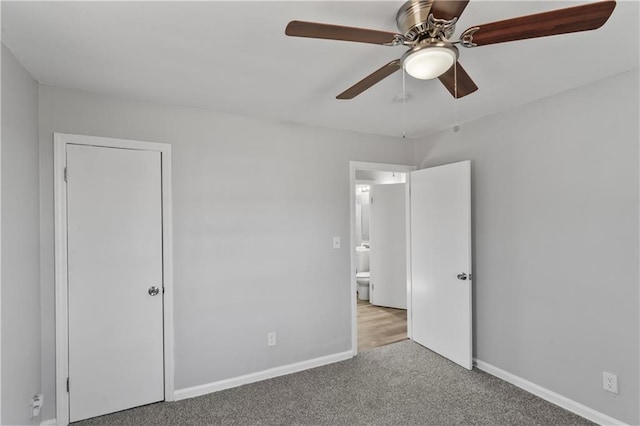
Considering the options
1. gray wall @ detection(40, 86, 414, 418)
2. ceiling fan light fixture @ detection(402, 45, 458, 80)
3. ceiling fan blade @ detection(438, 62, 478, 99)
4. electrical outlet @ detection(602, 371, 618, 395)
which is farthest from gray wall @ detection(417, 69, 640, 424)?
ceiling fan light fixture @ detection(402, 45, 458, 80)

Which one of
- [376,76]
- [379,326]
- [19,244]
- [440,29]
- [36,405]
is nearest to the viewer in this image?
[440,29]

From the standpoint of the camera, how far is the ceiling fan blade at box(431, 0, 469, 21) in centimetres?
113

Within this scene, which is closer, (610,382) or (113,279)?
(610,382)

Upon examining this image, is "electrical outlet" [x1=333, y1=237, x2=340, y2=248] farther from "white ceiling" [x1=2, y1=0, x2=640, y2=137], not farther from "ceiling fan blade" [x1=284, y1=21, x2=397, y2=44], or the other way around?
"ceiling fan blade" [x1=284, y1=21, x2=397, y2=44]

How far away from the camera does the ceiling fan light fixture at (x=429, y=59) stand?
1.31m

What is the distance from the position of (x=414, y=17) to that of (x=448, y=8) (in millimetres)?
168

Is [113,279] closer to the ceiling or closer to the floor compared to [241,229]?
closer to the floor

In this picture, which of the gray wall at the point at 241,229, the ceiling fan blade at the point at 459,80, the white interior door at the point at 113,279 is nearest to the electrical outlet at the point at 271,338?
the gray wall at the point at 241,229

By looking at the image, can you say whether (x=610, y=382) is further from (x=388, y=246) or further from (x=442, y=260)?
(x=388, y=246)

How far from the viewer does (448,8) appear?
3.84 feet

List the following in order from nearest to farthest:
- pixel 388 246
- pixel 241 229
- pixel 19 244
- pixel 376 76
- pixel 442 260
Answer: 1. pixel 376 76
2. pixel 19 244
3. pixel 241 229
4. pixel 442 260
5. pixel 388 246

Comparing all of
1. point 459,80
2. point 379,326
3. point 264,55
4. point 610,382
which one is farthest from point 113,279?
point 610,382

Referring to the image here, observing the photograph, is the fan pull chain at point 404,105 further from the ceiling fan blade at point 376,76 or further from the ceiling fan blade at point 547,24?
the ceiling fan blade at point 547,24

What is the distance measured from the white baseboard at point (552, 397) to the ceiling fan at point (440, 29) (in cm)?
252
